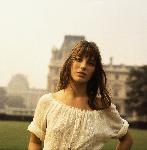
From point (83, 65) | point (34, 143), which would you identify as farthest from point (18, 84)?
point (83, 65)

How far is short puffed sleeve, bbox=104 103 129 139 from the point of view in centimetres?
256

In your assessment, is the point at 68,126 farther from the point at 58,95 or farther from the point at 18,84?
the point at 18,84

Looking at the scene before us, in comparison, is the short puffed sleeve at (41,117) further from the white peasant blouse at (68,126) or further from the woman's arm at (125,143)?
the woman's arm at (125,143)

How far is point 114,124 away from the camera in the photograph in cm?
260

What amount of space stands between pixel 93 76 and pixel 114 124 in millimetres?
293

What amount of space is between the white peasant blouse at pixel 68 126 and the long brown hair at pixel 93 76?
0.07 meters

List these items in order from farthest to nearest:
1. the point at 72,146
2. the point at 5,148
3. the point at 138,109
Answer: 1. the point at 138,109
2. the point at 5,148
3. the point at 72,146

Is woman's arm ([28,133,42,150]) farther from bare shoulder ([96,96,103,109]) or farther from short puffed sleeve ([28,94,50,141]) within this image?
bare shoulder ([96,96,103,109])

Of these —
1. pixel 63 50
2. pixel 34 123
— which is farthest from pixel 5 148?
pixel 63 50

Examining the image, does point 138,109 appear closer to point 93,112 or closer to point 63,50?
point 63,50

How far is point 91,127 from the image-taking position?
95.6 inches

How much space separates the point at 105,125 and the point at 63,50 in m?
83.2

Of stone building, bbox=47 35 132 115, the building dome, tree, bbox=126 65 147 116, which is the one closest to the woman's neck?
tree, bbox=126 65 147 116

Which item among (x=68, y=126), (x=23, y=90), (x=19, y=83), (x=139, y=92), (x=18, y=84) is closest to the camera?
(x=68, y=126)
